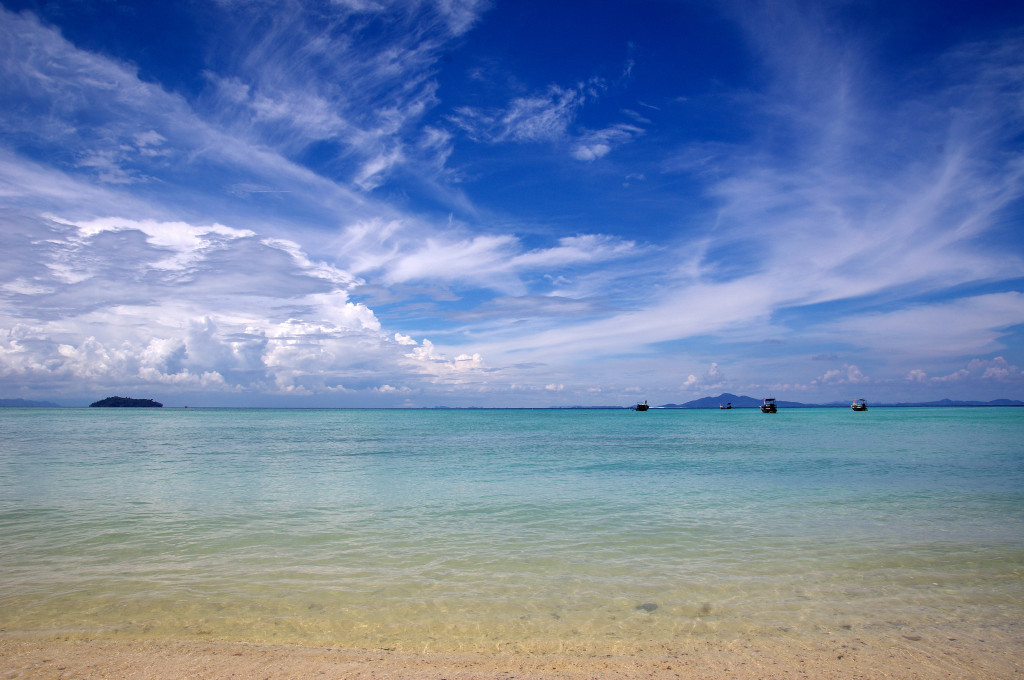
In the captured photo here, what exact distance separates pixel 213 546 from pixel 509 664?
7.99 meters

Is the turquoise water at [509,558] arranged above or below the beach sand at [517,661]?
below

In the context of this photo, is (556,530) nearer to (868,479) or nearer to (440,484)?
(440,484)

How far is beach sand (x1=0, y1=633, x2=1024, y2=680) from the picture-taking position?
542cm

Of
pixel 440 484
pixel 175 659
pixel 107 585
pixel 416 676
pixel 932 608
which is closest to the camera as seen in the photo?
pixel 416 676

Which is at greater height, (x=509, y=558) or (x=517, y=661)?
(x=517, y=661)

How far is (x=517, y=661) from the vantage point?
582 cm

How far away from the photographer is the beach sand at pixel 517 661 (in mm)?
5422

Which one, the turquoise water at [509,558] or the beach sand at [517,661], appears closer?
the beach sand at [517,661]

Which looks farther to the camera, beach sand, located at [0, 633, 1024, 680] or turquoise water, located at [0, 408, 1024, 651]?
turquoise water, located at [0, 408, 1024, 651]

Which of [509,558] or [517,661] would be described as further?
[509,558]

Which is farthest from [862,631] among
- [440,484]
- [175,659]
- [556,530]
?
[440,484]

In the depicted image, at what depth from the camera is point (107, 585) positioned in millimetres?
8281

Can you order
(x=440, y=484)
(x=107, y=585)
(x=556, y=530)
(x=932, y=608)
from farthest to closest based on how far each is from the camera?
(x=440, y=484) → (x=556, y=530) → (x=107, y=585) → (x=932, y=608)

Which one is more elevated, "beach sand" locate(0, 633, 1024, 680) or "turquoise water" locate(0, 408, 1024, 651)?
"beach sand" locate(0, 633, 1024, 680)
